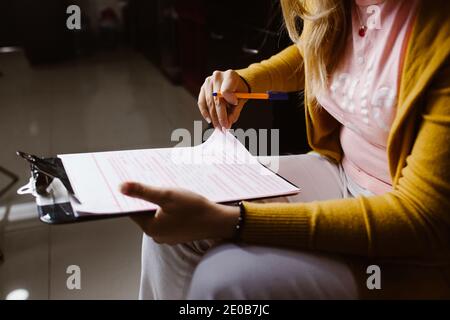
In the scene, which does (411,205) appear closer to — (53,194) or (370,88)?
(370,88)

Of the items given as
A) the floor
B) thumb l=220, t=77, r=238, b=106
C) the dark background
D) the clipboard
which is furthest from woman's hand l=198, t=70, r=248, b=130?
the dark background

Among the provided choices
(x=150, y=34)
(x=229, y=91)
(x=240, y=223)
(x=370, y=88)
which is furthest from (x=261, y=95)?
(x=150, y=34)

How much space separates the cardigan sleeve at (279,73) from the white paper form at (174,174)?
5.2 inches

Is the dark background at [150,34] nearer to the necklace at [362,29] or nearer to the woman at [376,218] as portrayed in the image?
the necklace at [362,29]

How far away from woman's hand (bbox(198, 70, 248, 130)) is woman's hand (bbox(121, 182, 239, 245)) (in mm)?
269

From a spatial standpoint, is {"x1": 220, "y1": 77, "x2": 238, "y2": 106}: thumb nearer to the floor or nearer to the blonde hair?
the blonde hair

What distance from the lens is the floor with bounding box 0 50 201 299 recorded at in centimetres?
119

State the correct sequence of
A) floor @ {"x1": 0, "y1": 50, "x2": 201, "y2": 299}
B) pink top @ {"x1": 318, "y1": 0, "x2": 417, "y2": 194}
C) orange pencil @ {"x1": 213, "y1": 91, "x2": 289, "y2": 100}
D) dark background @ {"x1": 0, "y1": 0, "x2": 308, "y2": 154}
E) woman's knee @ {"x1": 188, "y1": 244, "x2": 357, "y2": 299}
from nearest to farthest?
woman's knee @ {"x1": 188, "y1": 244, "x2": 357, "y2": 299} → pink top @ {"x1": 318, "y1": 0, "x2": 417, "y2": 194} → orange pencil @ {"x1": 213, "y1": 91, "x2": 289, "y2": 100} → floor @ {"x1": 0, "y1": 50, "x2": 201, "y2": 299} → dark background @ {"x1": 0, "y1": 0, "x2": 308, "y2": 154}

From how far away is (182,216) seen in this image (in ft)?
1.59

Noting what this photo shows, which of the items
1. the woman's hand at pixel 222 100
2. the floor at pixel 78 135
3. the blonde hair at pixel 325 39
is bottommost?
the floor at pixel 78 135

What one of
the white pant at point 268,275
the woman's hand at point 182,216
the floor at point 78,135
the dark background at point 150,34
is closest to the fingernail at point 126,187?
the woman's hand at point 182,216

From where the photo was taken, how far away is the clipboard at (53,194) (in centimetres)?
50

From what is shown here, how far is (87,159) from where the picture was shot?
66cm

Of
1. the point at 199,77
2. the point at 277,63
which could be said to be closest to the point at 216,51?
the point at 199,77
